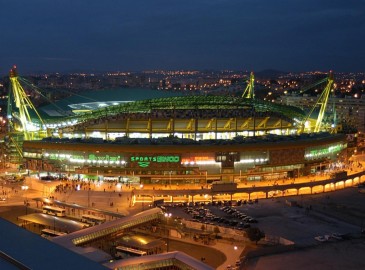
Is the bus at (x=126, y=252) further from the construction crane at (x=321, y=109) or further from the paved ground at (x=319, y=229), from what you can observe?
the construction crane at (x=321, y=109)

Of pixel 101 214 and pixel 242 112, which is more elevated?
pixel 242 112

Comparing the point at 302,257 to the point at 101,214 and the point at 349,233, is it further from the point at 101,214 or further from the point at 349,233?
the point at 101,214

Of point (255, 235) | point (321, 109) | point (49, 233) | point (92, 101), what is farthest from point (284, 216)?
point (92, 101)

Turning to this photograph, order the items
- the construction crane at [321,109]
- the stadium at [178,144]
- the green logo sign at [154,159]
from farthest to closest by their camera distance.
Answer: the construction crane at [321,109] → the stadium at [178,144] → the green logo sign at [154,159]

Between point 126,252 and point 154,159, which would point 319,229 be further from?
point 154,159

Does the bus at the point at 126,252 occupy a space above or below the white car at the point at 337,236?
below

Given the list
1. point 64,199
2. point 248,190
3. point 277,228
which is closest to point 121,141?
point 64,199

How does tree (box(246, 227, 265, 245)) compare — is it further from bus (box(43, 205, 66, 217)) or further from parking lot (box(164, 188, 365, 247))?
bus (box(43, 205, 66, 217))

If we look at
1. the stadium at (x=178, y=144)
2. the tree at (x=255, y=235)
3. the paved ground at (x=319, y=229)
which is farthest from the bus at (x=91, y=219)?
the stadium at (x=178, y=144)
